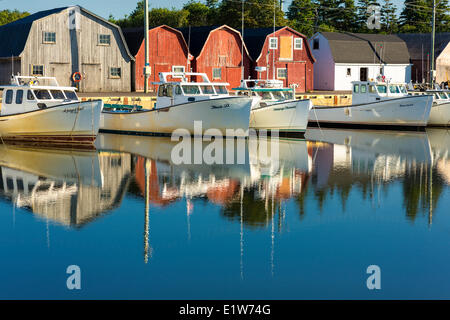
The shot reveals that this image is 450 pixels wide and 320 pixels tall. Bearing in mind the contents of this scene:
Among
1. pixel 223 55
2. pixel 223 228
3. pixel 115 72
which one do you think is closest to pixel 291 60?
pixel 223 55

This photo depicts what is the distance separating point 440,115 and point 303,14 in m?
58.7

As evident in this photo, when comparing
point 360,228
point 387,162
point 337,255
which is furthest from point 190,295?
point 387,162

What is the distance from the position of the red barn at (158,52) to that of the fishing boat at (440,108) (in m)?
20.5

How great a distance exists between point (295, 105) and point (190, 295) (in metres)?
21.9

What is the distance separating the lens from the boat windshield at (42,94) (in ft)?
86.0

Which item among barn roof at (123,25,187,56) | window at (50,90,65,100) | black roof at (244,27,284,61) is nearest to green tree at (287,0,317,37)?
black roof at (244,27,284,61)

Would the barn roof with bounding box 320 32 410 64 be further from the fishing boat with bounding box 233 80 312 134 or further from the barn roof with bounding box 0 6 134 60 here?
the fishing boat with bounding box 233 80 312 134

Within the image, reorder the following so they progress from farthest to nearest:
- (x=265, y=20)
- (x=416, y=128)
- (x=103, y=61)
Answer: (x=265, y=20) → (x=103, y=61) → (x=416, y=128)

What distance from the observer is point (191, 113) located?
2716 centimetres

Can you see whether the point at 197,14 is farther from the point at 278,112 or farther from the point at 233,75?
the point at 278,112

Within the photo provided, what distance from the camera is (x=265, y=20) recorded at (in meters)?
73.6

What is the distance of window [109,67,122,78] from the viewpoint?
49.2 metres

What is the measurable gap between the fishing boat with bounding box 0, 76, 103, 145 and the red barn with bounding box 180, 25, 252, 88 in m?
27.1
